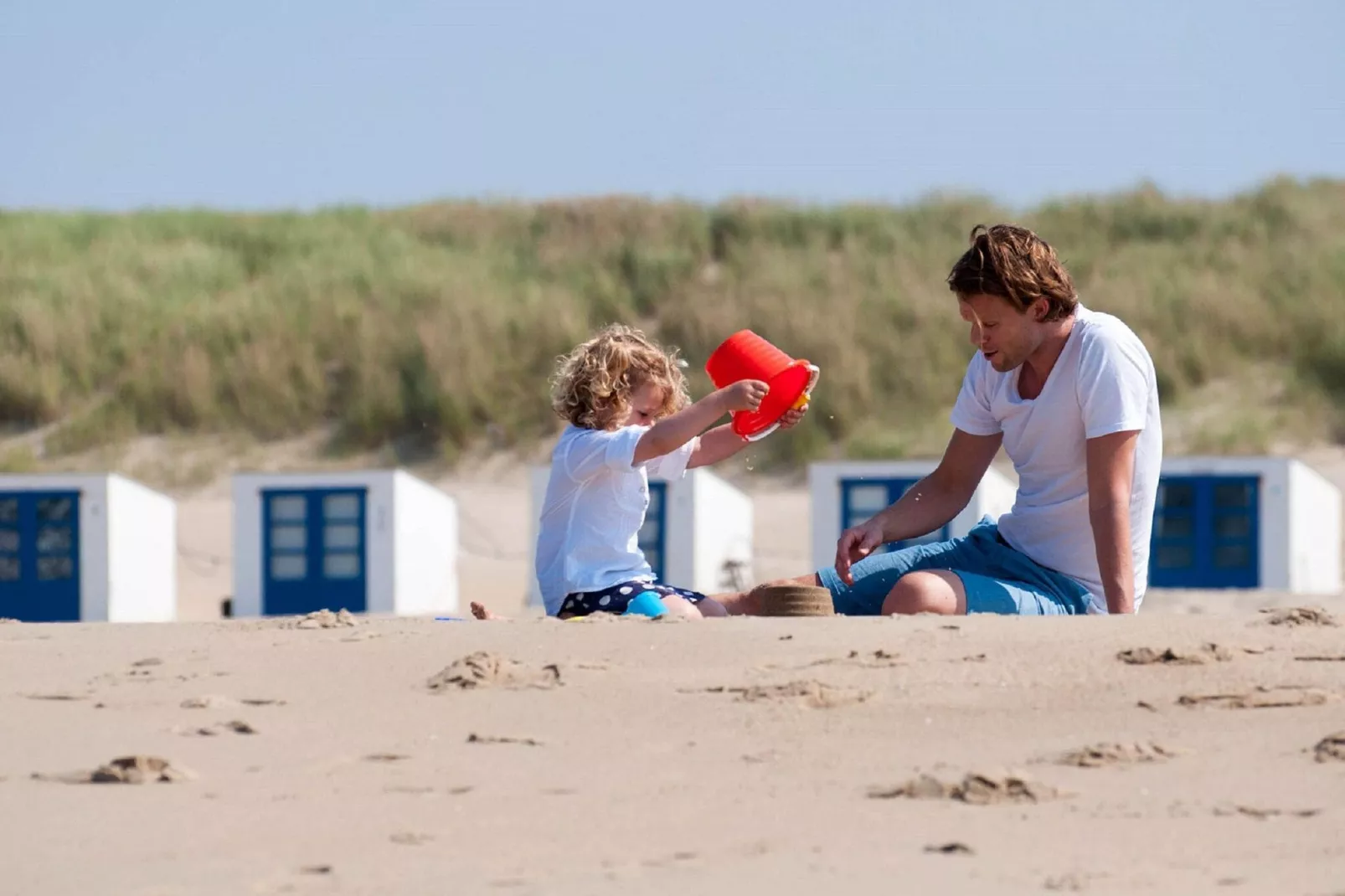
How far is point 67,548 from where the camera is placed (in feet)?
53.8

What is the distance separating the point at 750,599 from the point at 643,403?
0.65 metres

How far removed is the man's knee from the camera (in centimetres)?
491

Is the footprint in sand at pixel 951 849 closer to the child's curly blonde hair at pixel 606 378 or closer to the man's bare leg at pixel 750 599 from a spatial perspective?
the man's bare leg at pixel 750 599

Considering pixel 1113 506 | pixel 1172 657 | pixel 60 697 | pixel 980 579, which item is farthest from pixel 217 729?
pixel 1113 506

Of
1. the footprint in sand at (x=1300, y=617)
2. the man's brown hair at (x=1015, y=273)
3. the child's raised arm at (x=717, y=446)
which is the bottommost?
the footprint in sand at (x=1300, y=617)

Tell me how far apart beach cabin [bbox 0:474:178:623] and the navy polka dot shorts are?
11.7m

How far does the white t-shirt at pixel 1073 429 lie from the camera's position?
4.79m

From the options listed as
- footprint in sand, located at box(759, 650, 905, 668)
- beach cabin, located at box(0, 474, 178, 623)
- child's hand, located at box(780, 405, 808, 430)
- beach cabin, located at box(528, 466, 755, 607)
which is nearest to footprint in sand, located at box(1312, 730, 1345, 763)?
footprint in sand, located at box(759, 650, 905, 668)

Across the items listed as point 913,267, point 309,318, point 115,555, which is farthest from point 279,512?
point 913,267

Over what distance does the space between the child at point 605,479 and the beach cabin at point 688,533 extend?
989cm

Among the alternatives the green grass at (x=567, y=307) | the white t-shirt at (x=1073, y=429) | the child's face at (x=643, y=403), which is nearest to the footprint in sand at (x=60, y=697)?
the child's face at (x=643, y=403)

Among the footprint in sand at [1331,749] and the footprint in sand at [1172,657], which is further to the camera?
the footprint in sand at [1172,657]

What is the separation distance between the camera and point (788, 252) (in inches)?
1257

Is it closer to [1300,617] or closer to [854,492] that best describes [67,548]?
[854,492]
